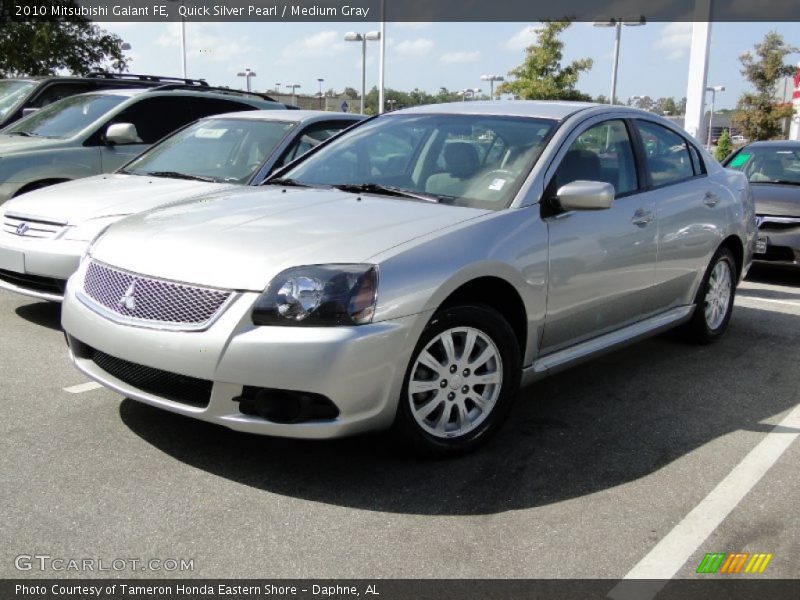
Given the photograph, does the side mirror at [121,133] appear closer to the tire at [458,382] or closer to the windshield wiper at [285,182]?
the windshield wiper at [285,182]

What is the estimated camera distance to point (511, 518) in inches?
127

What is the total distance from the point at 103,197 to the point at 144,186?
42 cm

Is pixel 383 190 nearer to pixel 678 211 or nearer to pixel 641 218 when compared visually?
pixel 641 218

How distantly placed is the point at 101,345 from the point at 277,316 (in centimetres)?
87

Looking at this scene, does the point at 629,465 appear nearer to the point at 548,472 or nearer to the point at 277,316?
the point at 548,472

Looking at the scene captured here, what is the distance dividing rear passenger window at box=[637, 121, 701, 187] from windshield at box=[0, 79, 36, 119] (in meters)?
8.85

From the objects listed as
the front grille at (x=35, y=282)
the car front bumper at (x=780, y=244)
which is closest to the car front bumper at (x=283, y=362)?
the front grille at (x=35, y=282)

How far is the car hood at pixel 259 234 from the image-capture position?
3.34m

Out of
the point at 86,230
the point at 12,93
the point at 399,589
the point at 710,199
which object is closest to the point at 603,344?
the point at 710,199

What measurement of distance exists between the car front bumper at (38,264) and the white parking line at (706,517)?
13.1 feet

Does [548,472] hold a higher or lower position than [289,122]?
lower

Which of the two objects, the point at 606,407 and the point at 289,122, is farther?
the point at 289,122

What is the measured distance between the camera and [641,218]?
4.77 m

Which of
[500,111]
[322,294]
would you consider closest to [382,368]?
[322,294]
